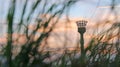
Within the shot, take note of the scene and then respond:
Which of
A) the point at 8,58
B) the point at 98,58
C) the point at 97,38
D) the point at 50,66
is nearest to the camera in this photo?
the point at 8,58

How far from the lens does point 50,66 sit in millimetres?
1913

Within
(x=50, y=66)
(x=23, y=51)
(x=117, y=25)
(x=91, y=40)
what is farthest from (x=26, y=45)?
(x=117, y=25)

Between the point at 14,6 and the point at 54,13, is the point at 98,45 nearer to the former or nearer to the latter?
the point at 54,13

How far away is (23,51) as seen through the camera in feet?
6.01

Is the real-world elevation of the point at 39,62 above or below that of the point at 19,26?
below

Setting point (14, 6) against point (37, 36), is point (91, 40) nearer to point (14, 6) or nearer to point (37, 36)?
point (37, 36)

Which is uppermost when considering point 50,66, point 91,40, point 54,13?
point 54,13

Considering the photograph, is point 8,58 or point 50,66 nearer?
point 8,58

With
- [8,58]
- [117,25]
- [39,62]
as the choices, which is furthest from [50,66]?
[117,25]

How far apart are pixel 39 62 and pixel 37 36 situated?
13cm

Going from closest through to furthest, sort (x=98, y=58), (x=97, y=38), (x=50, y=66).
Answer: (x=50, y=66), (x=97, y=38), (x=98, y=58)

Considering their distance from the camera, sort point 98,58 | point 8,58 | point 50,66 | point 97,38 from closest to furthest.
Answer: point 8,58
point 50,66
point 97,38
point 98,58

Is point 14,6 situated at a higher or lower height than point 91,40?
higher

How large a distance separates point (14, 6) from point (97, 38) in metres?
0.49
